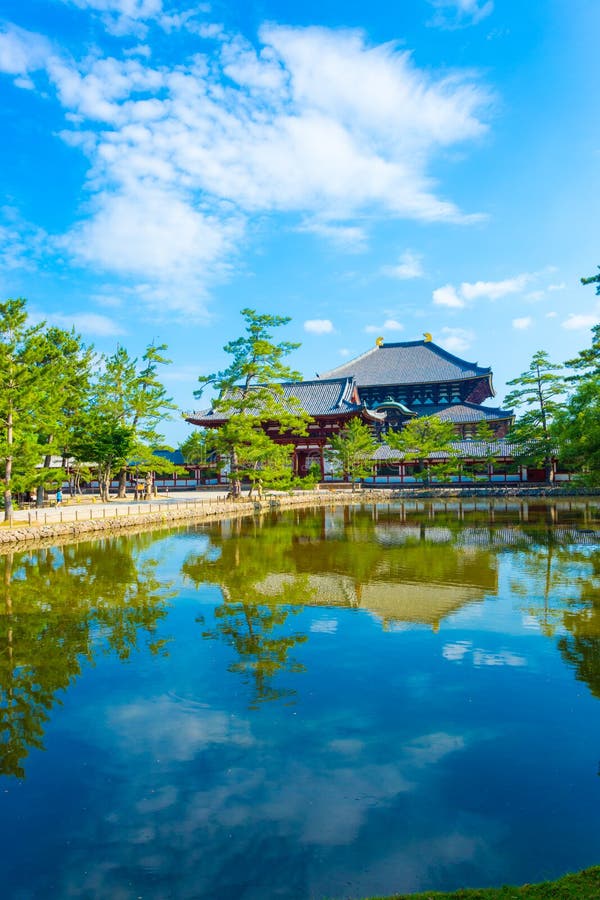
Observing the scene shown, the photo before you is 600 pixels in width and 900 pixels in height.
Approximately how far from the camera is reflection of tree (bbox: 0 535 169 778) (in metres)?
7.75

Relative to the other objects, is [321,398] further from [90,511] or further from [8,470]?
[8,470]

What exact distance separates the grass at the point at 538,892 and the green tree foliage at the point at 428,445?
4825 centimetres

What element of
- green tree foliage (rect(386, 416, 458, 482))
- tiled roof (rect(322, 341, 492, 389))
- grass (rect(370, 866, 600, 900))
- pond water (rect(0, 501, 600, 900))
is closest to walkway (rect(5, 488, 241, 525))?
pond water (rect(0, 501, 600, 900))

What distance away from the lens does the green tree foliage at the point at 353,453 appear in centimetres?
5172

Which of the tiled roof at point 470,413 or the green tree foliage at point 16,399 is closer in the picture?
the green tree foliage at point 16,399

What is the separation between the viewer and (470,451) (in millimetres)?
55406

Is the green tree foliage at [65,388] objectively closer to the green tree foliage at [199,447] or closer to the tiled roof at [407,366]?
the green tree foliage at [199,447]

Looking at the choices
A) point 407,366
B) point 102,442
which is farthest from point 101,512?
point 407,366

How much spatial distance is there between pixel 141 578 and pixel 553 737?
12467mm

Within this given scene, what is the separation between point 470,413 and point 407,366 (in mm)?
13854

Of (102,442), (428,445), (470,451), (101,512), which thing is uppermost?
(102,442)

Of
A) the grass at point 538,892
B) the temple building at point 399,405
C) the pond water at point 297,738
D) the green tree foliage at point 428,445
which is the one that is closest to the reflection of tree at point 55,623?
the pond water at point 297,738

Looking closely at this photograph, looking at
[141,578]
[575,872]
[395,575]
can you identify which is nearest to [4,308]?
[141,578]

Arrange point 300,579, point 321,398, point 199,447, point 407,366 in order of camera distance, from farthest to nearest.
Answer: point 407,366 → point 321,398 → point 199,447 → point 300,579
